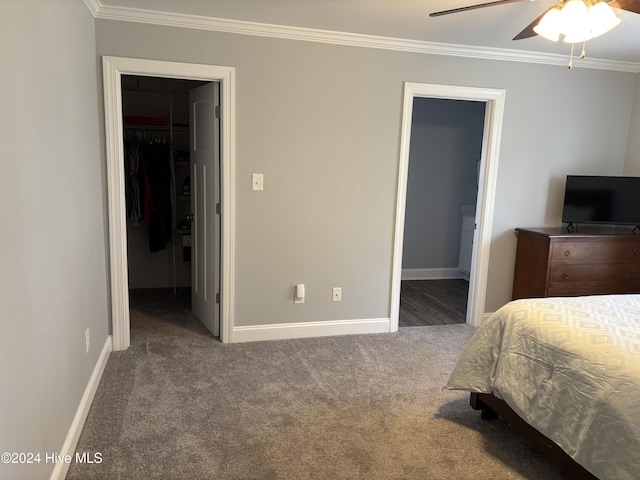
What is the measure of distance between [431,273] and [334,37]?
11.0 feet

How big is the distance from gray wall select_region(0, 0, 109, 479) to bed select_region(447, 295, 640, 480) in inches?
78.8

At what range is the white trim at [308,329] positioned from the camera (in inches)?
144

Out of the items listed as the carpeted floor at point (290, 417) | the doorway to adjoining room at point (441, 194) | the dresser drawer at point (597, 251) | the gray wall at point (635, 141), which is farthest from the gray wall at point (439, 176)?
the carpeted floor at point (290, 417)

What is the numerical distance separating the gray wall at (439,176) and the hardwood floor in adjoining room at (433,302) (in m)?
0.34

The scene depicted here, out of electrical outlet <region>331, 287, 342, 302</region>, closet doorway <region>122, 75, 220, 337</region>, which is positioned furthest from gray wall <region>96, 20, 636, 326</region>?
closet doorway <region>122, 75, 220, 337</region>

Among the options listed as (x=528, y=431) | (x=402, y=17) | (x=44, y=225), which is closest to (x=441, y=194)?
(x=402, y=17)

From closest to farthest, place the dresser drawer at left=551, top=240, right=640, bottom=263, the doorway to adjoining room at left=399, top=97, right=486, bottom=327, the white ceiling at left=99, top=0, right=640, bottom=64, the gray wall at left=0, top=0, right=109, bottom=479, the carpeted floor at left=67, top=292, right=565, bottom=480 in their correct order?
the gray wall at left=0, top=0, right=109, bottom=479, the carpeted floor at left=67, top=292, right=565, bottom=480, the white ceiling at left=99, top=0, right=640, bottom=64, the dresser drawer at left=551, top=240, right=640, bottom=263, the doorway to adjoining room at left=399, top=97, right=486, bottom=327

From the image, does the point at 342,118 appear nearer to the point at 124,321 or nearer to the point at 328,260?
the point at 328,260

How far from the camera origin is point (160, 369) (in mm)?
3137

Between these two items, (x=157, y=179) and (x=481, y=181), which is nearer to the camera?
(x=481, y=181)

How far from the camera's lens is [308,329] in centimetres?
380

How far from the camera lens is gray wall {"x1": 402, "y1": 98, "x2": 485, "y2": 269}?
18.2ft

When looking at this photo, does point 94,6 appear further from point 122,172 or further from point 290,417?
point 290,417

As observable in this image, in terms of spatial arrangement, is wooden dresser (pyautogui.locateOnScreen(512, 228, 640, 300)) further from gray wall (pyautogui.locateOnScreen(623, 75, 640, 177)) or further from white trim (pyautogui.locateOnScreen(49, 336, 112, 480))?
white trim (pyautogui.locateOnScreen(49, 336, 112, 480))
